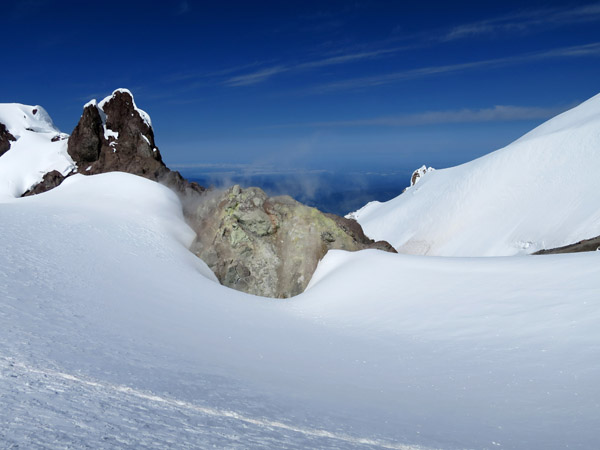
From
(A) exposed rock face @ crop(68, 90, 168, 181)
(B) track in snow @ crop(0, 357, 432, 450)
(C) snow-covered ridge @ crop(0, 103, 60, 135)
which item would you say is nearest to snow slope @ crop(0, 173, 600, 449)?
(B) track in snow @ crop(0, 357, 432, 450)

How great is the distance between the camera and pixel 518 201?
131ft

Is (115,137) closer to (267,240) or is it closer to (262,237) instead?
(262,237)

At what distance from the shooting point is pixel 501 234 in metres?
37.5

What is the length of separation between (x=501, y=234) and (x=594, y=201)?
25.2 ft

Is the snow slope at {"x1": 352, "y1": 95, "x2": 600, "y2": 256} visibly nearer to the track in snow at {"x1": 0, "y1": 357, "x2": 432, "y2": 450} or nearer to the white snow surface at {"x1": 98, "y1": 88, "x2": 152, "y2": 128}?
the white snow surface at {"x1": 98, "y1": 88, "x2": 152, "y2": 128}

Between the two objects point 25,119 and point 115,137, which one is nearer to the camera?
point 115,137

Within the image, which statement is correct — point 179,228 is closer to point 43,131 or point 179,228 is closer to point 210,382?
point 210,382

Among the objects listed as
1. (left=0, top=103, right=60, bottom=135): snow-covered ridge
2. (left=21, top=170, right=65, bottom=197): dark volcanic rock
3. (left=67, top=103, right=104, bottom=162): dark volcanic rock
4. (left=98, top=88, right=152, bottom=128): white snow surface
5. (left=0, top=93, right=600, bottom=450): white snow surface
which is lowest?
(left=0, top=93, right=600, bottom=450): white snow surface

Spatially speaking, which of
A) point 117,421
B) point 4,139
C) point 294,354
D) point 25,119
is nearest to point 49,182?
point 4,139

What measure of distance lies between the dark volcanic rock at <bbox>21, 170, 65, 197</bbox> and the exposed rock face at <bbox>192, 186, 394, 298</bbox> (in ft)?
75.6

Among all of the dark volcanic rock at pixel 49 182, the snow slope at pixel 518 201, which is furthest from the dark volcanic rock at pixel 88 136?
the snow slope at pixel 518 201

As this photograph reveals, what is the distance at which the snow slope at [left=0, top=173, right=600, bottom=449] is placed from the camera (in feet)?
16.3

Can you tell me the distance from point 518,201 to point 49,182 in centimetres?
4793

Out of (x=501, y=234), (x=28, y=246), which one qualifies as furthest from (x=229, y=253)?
(x=501, y=234)
